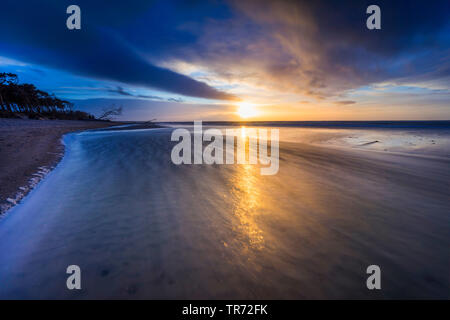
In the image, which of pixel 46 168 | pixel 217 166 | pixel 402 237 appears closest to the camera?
pixel 402 237

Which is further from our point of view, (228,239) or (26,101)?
(26,101)

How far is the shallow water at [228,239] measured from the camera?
73.8 inches

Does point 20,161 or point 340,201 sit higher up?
point 20,161

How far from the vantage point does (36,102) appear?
2062 inches

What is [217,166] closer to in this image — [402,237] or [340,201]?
[340,201]

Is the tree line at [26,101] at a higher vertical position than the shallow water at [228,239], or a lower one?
higher

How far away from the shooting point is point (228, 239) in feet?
8.46

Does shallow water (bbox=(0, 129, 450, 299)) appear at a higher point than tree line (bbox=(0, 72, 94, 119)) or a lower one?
lower

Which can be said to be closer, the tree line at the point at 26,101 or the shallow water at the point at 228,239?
the shallow water at the point at 228,239

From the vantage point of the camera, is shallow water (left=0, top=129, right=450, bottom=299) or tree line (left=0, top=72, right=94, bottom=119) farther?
tree line (left=0, top=72, right=94, bottom=119)

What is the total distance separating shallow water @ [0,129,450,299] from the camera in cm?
187

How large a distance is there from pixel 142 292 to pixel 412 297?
2.95 metres
